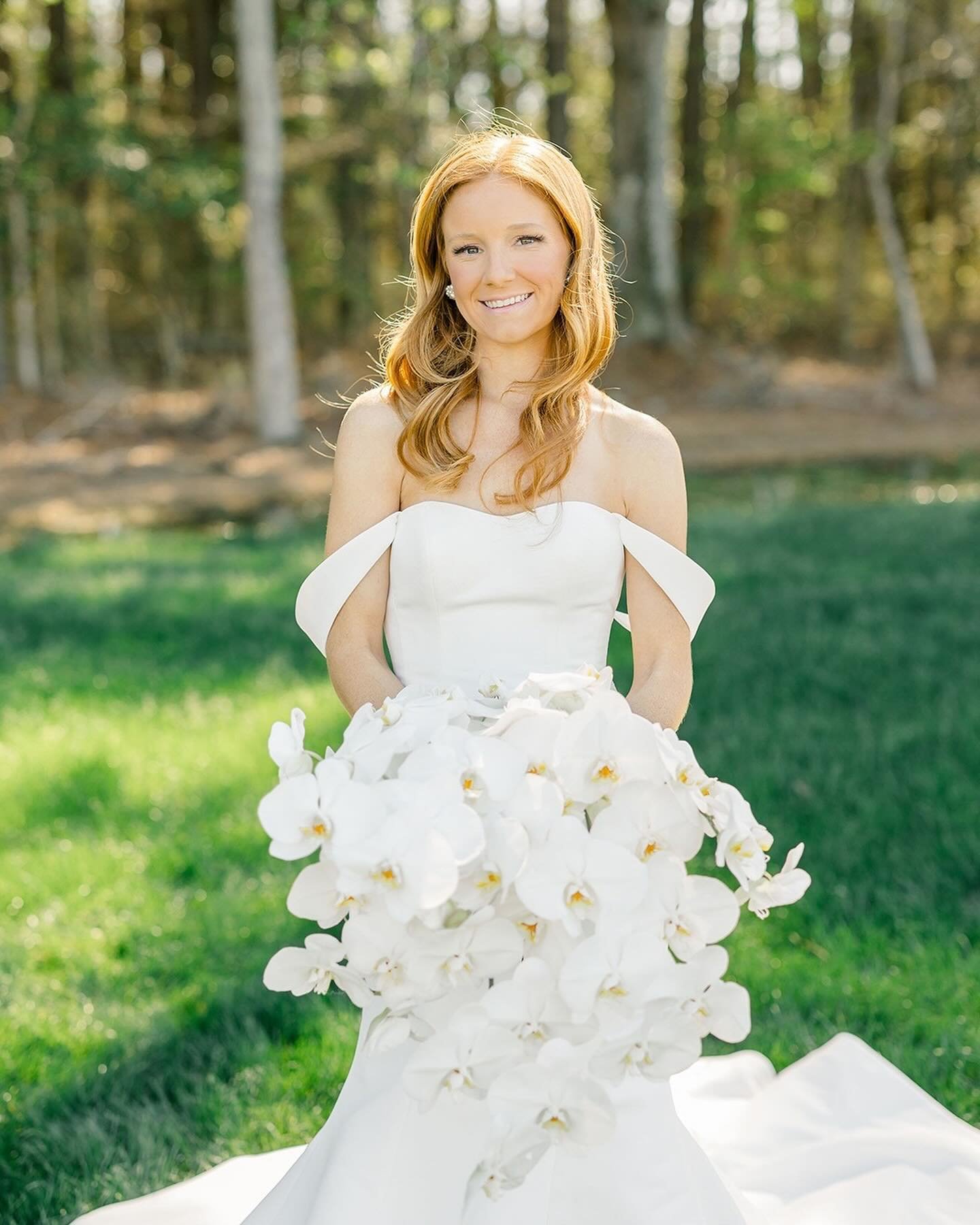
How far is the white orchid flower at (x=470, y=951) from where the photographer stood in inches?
70.0

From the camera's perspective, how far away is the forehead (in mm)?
2330

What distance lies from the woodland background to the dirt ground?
9cm

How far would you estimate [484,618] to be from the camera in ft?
7.88

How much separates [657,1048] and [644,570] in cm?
93

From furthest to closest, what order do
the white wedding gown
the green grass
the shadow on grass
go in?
the green grass, the shadow on grass, the white wedding gown

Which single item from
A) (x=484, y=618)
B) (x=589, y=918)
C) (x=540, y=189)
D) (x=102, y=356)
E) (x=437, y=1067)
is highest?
(x=540, y=189)

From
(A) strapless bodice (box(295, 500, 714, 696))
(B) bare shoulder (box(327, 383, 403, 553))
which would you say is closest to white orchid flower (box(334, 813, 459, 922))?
(A) strapless bodice (box(295, 500, 714, 696))

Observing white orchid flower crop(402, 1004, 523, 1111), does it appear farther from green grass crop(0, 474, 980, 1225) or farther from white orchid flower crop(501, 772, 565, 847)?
green grass crop(0, 474, 980, 1225)

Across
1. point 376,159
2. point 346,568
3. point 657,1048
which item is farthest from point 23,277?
point 657,1048

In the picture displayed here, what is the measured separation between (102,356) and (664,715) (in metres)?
20.8

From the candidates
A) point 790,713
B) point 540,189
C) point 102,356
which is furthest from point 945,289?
point 540,189

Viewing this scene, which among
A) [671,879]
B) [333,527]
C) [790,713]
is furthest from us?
[790,713]

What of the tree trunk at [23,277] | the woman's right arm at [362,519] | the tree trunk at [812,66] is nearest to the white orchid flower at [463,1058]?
the woman's right arm at [362,519]

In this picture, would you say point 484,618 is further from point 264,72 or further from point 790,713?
point 264,72
